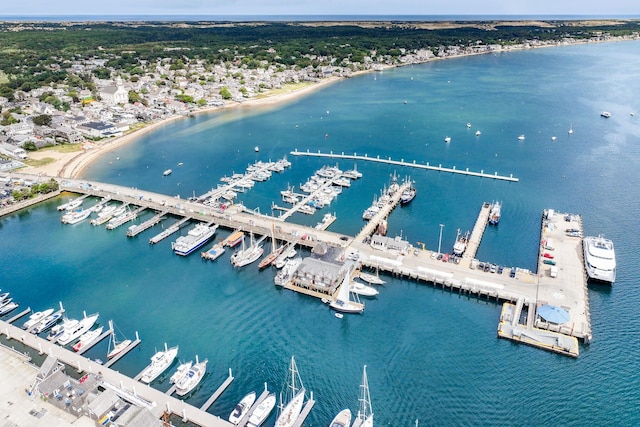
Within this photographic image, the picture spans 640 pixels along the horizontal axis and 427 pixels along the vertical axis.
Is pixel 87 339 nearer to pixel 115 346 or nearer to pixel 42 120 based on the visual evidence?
pixel 115 346

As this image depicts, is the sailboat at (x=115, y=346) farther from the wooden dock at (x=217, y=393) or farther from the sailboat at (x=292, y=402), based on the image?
the sailboat at (x=292, y=402)

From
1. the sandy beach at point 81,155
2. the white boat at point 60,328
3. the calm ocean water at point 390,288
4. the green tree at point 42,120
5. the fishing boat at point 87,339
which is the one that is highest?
the green tree at point 42,120

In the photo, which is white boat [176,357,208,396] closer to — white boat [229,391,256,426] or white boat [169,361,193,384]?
white boat [169,361,193,384]

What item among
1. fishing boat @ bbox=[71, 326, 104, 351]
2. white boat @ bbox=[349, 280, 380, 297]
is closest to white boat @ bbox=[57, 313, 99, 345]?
fishing boat @ bbox=[71, 326, 104, 351]

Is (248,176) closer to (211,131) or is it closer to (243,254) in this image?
(243,254)

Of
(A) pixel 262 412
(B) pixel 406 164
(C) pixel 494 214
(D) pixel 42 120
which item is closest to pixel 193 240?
(A) pixel 262 412

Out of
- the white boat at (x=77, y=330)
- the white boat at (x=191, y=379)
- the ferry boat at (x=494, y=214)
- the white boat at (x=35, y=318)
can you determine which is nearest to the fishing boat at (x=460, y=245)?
the ferry boat at (x=494, y=214)

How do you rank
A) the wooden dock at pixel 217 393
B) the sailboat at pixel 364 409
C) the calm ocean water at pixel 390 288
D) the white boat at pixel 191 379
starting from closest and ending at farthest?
the sailboat at pixel 364 409
the wooden dock at pixel 217 393
the white boat at pixel 191 379
the calm ocean water at pixel 390 288
